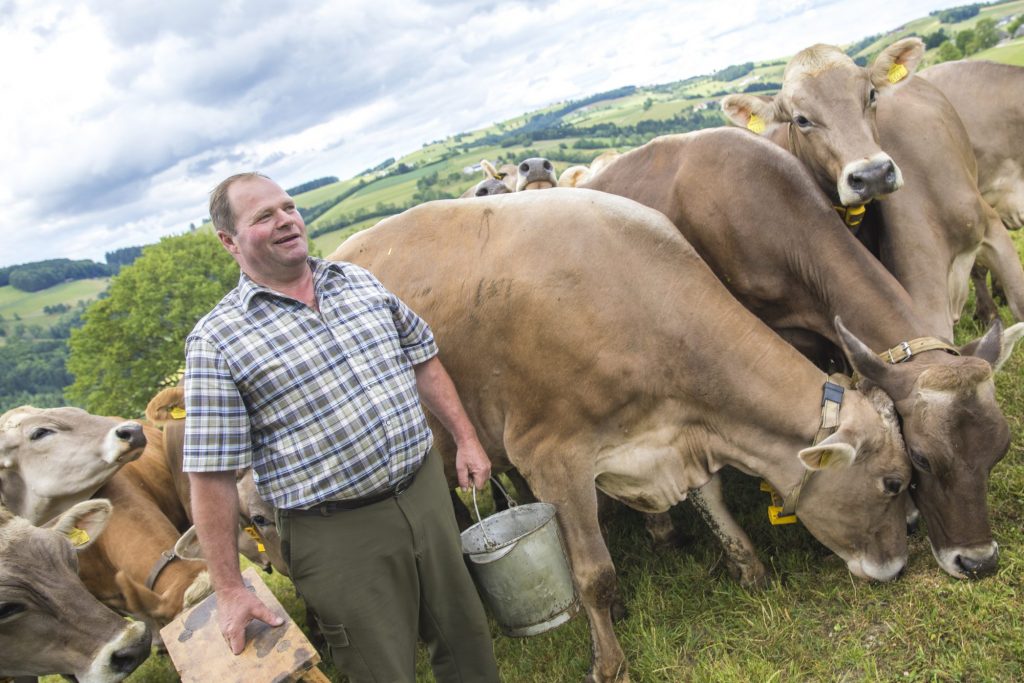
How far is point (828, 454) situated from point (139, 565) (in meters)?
5.07

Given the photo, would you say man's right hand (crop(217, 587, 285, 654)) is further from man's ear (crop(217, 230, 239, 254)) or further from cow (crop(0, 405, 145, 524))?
cow (crop(0, 405, 145, 524))

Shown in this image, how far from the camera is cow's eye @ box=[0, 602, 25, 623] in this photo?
4031mm

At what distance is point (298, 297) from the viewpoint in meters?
3.39

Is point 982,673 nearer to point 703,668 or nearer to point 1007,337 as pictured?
point 703,668

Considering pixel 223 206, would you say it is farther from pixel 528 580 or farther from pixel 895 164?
pixel 895 164

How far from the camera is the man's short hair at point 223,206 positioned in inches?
131

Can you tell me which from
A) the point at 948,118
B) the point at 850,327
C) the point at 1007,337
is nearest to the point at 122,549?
the point at 850,327

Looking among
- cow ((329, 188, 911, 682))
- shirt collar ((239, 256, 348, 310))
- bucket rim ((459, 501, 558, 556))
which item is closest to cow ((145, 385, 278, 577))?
shirt collar ((239, 256, 348, 310))

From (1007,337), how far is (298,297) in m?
3.90

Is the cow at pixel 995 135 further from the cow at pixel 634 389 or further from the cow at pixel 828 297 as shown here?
the cow at pixel 634 389

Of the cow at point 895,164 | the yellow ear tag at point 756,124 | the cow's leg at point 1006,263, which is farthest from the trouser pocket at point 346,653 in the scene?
the cow's leg at point 1006,263

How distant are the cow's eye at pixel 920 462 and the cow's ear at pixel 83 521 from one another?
5072mm

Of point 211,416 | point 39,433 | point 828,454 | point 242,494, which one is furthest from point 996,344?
point 39,433

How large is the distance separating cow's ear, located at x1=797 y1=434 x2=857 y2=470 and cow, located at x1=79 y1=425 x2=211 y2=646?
13.3 feet
